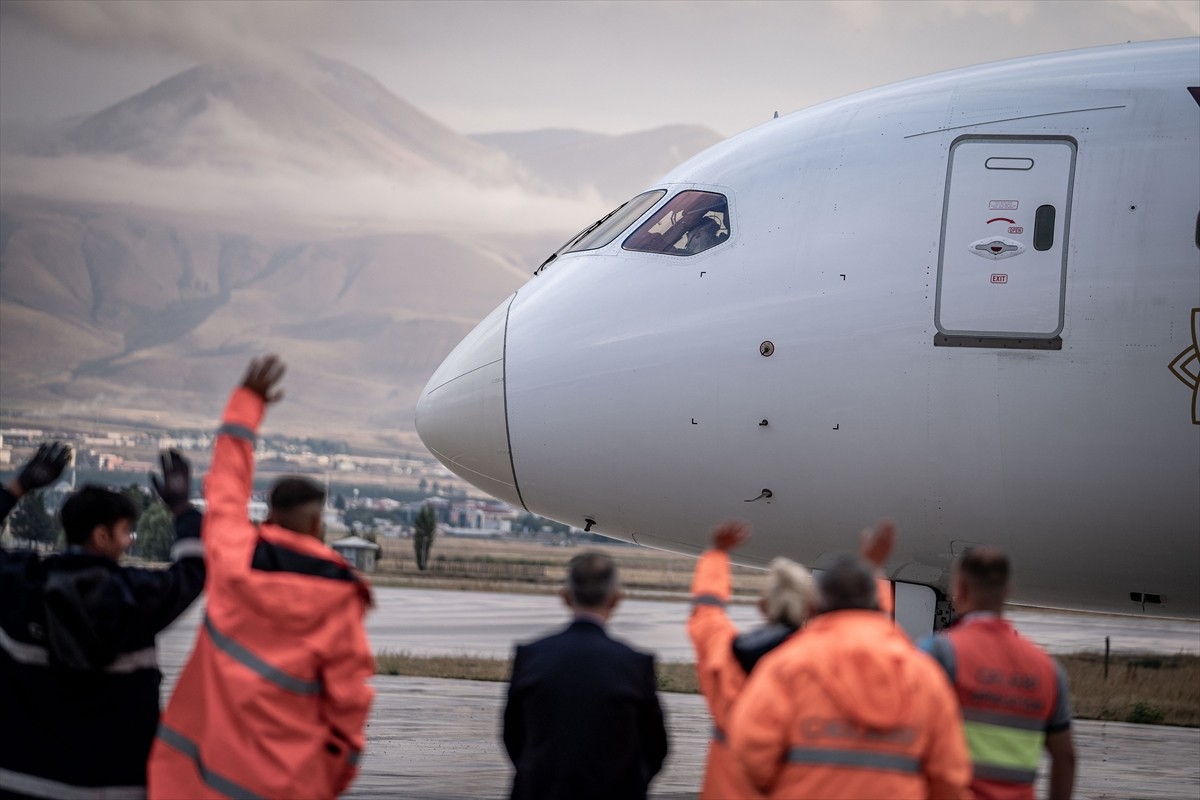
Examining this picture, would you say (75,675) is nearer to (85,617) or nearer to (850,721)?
(85,617)

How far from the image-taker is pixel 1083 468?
8461mm

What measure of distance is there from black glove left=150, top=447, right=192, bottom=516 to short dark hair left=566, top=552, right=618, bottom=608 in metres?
1.84

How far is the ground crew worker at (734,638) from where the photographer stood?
19.3ft

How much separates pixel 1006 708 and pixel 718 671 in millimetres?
1206

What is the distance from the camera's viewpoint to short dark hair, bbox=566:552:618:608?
19.1 feet

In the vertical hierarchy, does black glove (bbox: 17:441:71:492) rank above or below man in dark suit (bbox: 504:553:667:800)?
above

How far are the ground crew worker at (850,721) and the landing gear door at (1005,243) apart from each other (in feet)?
13.1

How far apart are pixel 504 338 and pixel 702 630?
13.4ft

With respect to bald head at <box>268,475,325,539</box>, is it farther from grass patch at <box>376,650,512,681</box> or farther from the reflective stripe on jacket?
grass patch at <box>376,650,512,681</box>

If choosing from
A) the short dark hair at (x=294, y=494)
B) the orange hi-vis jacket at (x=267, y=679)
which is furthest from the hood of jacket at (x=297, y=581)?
the short dark hair at (x=294, y=494)

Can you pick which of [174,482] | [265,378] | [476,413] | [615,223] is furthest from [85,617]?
[615,223]

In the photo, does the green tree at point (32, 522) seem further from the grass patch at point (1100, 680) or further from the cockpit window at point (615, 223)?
the cockpit window at point (615, 223)

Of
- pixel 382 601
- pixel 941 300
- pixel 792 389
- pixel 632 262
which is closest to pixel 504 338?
pixel 632 262

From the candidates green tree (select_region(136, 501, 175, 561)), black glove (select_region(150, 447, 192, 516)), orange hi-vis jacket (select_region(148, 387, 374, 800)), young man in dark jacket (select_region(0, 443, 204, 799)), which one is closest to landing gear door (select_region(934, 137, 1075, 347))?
orange hi-vis jacket (select_region(148, 387, 374, 800))
